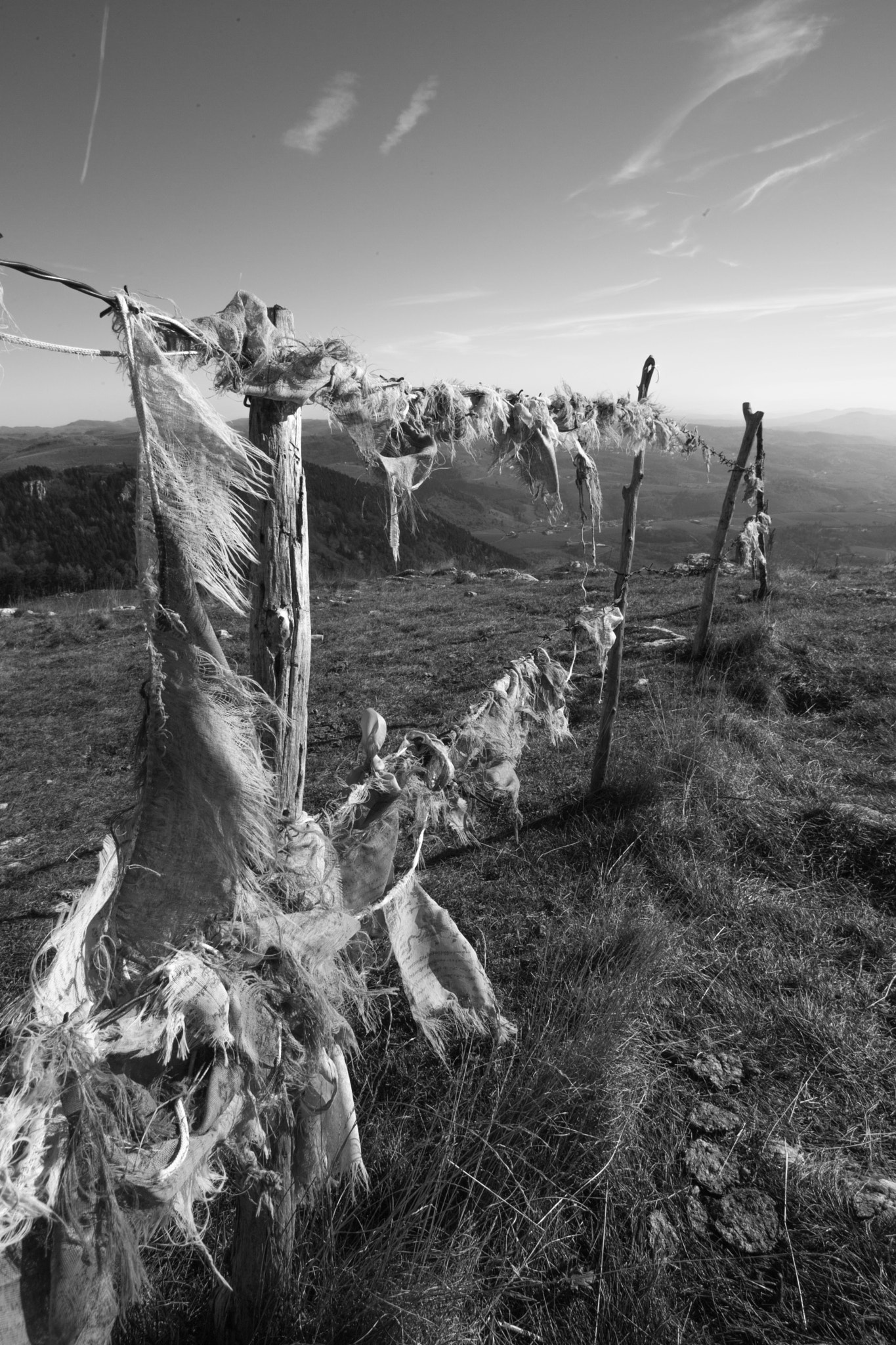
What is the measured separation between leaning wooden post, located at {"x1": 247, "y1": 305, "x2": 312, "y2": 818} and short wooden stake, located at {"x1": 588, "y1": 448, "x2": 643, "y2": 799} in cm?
223

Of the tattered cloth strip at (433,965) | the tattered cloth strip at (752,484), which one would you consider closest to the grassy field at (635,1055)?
the tattered cloth strip at (433,965)

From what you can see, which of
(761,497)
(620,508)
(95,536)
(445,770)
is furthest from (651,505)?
(445,770)

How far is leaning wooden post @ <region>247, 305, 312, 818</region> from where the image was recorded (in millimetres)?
2688

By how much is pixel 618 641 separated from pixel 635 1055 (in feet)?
8.44

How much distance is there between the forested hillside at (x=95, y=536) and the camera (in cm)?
2984

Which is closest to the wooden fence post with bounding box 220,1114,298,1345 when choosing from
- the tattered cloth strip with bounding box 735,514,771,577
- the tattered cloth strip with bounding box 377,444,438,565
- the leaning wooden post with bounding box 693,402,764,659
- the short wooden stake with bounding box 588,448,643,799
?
the tattered cloth strip with bounding box 377,444,438,565

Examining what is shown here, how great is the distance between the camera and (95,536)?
36031 millimetres

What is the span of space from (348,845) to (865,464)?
199m

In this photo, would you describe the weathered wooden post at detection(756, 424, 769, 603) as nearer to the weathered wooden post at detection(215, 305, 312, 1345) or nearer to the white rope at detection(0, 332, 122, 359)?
the weathered wooden post at detection(215, 305, 312, 1345)

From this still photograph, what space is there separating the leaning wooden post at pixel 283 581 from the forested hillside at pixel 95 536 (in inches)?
934

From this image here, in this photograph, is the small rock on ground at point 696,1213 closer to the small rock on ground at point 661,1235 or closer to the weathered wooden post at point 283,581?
the small rock on ground at point 661,1235

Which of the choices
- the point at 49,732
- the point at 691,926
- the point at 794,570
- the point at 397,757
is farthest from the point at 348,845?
the point at 794,570

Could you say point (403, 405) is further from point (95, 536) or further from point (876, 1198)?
point (95, 536)

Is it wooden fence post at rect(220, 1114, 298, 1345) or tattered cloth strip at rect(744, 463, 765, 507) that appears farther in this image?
tattered cloth strip at rect(744, 463, 765, 507)
